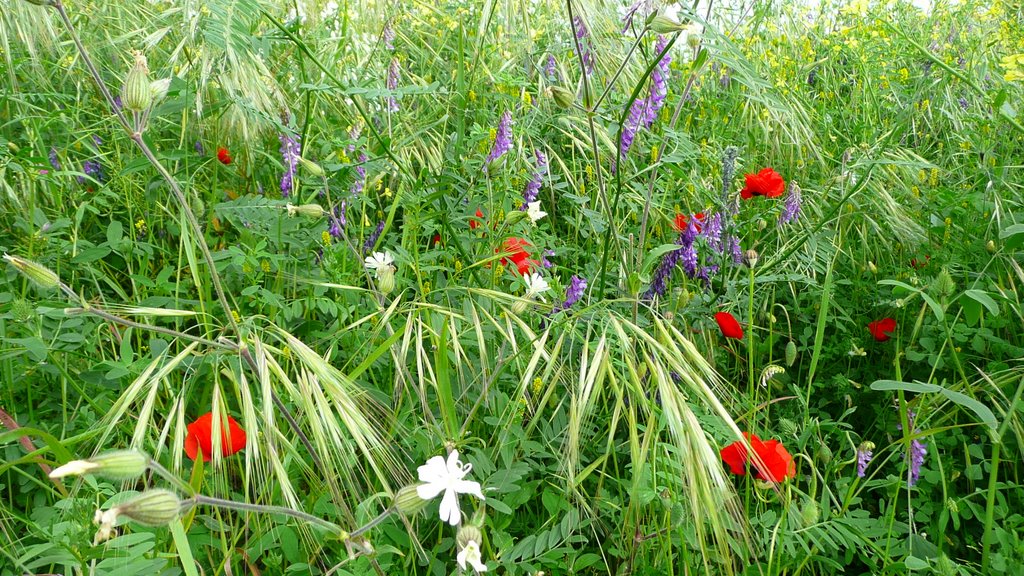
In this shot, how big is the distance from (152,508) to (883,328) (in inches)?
60.1

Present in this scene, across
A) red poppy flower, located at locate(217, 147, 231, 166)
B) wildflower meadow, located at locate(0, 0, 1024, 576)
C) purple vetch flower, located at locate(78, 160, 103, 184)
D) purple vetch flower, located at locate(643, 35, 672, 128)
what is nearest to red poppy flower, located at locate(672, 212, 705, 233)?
wildflower meadow, located at locate(0, 0, 1024, 576)

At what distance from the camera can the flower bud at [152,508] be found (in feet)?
2.39

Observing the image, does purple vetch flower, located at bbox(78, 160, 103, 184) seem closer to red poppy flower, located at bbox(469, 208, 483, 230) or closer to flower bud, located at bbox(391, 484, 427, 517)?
red poppy flower, located at bbox(469, 208, 483, 230)

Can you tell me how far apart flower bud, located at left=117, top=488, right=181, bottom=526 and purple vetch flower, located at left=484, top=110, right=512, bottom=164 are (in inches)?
42.8

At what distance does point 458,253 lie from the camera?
179 cm

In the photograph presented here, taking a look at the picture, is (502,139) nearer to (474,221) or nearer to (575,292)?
(474,221)

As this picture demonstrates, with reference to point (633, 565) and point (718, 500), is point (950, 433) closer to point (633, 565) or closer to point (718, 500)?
point (633, 565)

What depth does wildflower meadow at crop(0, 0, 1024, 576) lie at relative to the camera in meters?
1.12

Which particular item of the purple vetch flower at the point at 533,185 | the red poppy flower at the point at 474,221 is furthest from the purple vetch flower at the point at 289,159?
the purple vetch flower at the point at 533,185

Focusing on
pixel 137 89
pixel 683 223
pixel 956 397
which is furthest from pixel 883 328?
pixel 137 89

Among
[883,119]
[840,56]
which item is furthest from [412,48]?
[840,56]

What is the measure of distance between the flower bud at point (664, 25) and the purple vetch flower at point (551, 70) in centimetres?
110

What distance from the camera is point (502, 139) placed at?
68.2 inches

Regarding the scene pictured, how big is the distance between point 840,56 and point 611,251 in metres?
2.15
